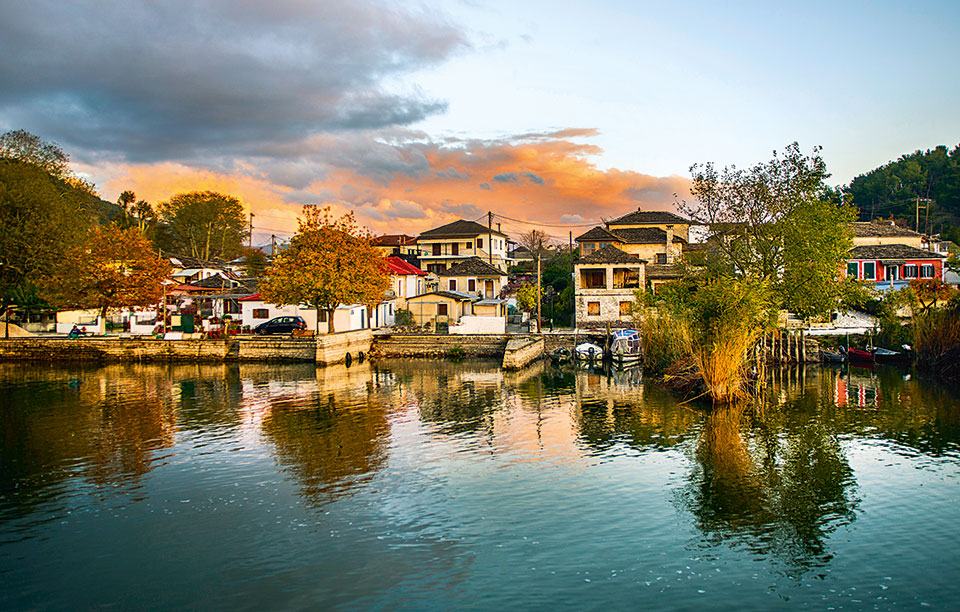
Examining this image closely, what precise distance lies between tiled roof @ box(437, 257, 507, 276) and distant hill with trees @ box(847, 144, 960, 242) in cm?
6941

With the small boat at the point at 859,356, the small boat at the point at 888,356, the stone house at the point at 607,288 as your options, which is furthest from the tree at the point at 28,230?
the small boat at the point at 888,356

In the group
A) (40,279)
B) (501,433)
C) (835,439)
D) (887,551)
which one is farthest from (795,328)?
(40,279)

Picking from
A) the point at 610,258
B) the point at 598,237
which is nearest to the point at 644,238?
the point at 598,237

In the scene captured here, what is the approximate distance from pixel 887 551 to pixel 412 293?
64012mm

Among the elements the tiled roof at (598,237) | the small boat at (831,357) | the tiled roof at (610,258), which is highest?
the tiled roof at (598,237)

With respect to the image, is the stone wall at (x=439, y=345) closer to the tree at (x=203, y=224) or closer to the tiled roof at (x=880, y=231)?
the tiled roof at (x=880, y=231)

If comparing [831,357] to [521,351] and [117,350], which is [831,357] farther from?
[117,350]

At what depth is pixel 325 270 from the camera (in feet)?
167

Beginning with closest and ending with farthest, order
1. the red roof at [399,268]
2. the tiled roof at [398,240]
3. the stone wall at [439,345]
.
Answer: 1. the stone wall at [439,345]
2. the red roof at [399,268]
3. the tiled roof at [398,240]

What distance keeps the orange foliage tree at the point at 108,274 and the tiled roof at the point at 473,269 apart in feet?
105

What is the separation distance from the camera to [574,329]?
62.4 m

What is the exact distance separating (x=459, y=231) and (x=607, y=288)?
3256 centimetres

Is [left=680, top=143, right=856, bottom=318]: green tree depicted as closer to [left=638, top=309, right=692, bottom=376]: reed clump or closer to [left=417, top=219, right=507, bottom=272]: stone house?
[left=638, top=309, right=692, bottom=376]: reed clump

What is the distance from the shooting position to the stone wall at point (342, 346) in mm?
48500
